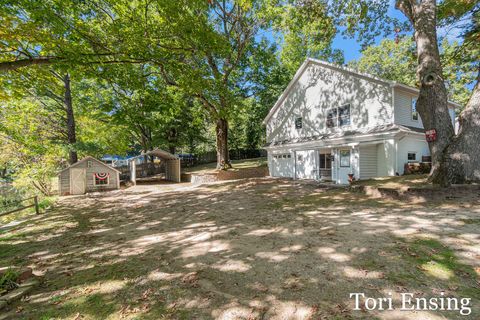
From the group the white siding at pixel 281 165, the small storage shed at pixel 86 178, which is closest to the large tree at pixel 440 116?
the white siding at pixel 281 165

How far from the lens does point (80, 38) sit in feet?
24.2

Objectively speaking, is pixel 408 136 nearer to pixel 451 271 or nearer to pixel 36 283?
pixel 451 271

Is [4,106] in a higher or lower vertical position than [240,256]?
higher

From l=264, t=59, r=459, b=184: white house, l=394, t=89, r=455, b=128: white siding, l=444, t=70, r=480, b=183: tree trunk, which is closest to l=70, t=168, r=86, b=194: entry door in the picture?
l=264, t=59, r=459, b=184: white house

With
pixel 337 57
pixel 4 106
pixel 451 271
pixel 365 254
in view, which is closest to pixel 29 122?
pixel 4 106

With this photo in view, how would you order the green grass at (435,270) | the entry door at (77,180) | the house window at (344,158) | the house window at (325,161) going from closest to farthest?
the green grass at (435,270)
the house window at (344,158)
the entry door at (77,180)
the house window at (325,161)

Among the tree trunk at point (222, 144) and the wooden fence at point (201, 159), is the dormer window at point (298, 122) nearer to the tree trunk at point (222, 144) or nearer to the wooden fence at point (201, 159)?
the tree trunk at point (222, 144)

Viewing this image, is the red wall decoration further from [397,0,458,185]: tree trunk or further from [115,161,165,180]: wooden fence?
[115,161,165,180]: wooden fence

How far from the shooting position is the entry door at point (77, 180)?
1405 cm

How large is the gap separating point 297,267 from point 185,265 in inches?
82.2

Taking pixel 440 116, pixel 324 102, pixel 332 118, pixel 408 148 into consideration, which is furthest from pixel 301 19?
pixel 408 148

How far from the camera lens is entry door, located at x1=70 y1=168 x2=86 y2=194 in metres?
14.0

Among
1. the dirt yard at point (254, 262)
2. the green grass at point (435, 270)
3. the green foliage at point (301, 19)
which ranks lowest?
the dirt yard at point (254, 262)

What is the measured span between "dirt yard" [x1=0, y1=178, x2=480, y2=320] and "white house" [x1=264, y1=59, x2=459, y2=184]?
17.9 feet
